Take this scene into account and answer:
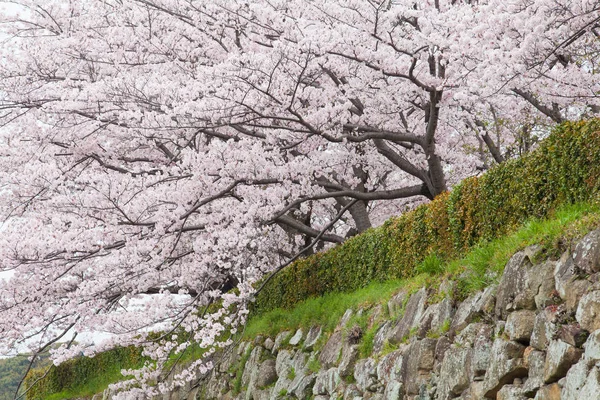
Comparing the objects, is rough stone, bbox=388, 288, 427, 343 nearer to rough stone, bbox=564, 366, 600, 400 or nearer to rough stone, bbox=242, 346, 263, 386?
rough stone, bbox=564, 366, 600, 400

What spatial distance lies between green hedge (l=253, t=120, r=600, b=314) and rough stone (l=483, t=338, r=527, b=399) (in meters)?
1.42

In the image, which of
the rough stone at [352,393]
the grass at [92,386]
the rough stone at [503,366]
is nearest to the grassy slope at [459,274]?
the rough stone at [352,393]

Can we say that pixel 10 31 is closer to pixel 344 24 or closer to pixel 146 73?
pixel 146 73

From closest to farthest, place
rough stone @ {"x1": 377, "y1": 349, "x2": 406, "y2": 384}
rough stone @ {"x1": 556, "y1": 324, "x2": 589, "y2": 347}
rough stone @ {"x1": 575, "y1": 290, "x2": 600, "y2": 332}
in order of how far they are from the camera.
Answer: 1. rough stone @ {"x1": 575, "y1": 290, "x2": 600, "y2": 332}
2. rough stone @ {"x1": 556, "y1": 324, "x2": 589, "y2": 347}
3. rough stone @ {"x1": 377, "y1": 349, "x2": 406, "y2": 384}

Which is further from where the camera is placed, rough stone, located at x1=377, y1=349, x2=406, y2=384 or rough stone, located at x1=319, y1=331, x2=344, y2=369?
rough stone, located at x1=319, y1=331, x2=344, y2=369

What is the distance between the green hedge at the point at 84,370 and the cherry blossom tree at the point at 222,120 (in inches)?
274

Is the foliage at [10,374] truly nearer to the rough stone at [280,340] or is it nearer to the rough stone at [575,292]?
the rough stone at [280,340]

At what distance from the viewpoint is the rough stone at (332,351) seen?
986 centimetres

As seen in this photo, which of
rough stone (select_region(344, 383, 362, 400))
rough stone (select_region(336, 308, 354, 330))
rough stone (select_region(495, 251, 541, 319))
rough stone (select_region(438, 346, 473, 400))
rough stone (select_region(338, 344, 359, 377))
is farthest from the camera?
rough stone (select_region(336, 308, 354, 330))

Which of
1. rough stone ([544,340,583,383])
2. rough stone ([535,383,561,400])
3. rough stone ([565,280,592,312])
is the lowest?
rough stone ([535,383,561,400])

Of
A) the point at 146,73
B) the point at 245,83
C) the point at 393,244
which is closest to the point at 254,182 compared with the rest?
the point at 245,83

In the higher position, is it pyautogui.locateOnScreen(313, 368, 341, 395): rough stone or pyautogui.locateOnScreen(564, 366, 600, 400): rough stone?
pyautogui.locateOnScreen(313, 368, 341, 395): rough stone

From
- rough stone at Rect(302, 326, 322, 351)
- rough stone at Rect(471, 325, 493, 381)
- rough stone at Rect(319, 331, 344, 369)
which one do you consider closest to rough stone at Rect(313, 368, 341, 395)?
rough stone at Rect(319, 331, 344, 369)

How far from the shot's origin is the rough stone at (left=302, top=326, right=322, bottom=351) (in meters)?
11.0
